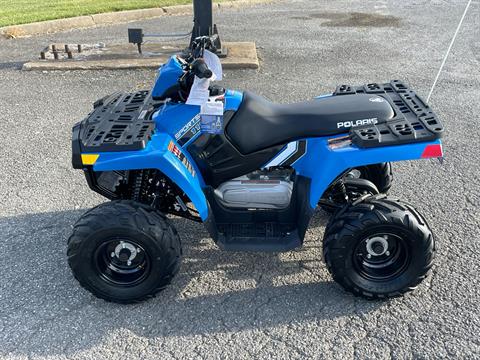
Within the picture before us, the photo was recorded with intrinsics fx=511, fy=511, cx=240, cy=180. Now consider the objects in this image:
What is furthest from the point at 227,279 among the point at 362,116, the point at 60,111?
Answer: the point at 60,111

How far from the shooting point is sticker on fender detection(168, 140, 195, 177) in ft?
10.2

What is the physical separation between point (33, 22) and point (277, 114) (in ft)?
27.9

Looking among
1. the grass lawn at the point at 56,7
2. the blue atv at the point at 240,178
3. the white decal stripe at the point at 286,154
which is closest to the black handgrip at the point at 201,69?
the blue atv at the point at 240,178

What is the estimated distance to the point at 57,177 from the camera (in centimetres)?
475

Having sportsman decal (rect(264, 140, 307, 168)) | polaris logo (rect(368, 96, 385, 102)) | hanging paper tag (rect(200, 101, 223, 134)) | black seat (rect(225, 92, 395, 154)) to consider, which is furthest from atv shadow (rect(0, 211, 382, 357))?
polaris logo (rect(368, 96, 385, 102))

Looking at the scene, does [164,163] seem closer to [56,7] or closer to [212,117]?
[212,117]

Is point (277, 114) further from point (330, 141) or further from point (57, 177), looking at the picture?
point (57, 177)

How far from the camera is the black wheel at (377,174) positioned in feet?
13.1

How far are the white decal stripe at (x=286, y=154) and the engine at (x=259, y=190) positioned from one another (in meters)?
0.10

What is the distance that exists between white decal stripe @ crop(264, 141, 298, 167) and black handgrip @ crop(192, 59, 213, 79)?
2.28 feet

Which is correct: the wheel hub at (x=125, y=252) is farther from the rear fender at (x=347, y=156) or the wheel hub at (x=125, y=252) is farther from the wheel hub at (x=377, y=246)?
the wheel hub at (x=377, y=246)

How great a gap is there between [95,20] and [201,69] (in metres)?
8.66

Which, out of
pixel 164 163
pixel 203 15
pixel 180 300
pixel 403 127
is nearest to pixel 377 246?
pixel 403 127

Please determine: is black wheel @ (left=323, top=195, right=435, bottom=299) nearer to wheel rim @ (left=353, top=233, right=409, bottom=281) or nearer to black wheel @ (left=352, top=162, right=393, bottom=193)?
wheel rim @ (left=353, top=233, right=409, bottom=281)
